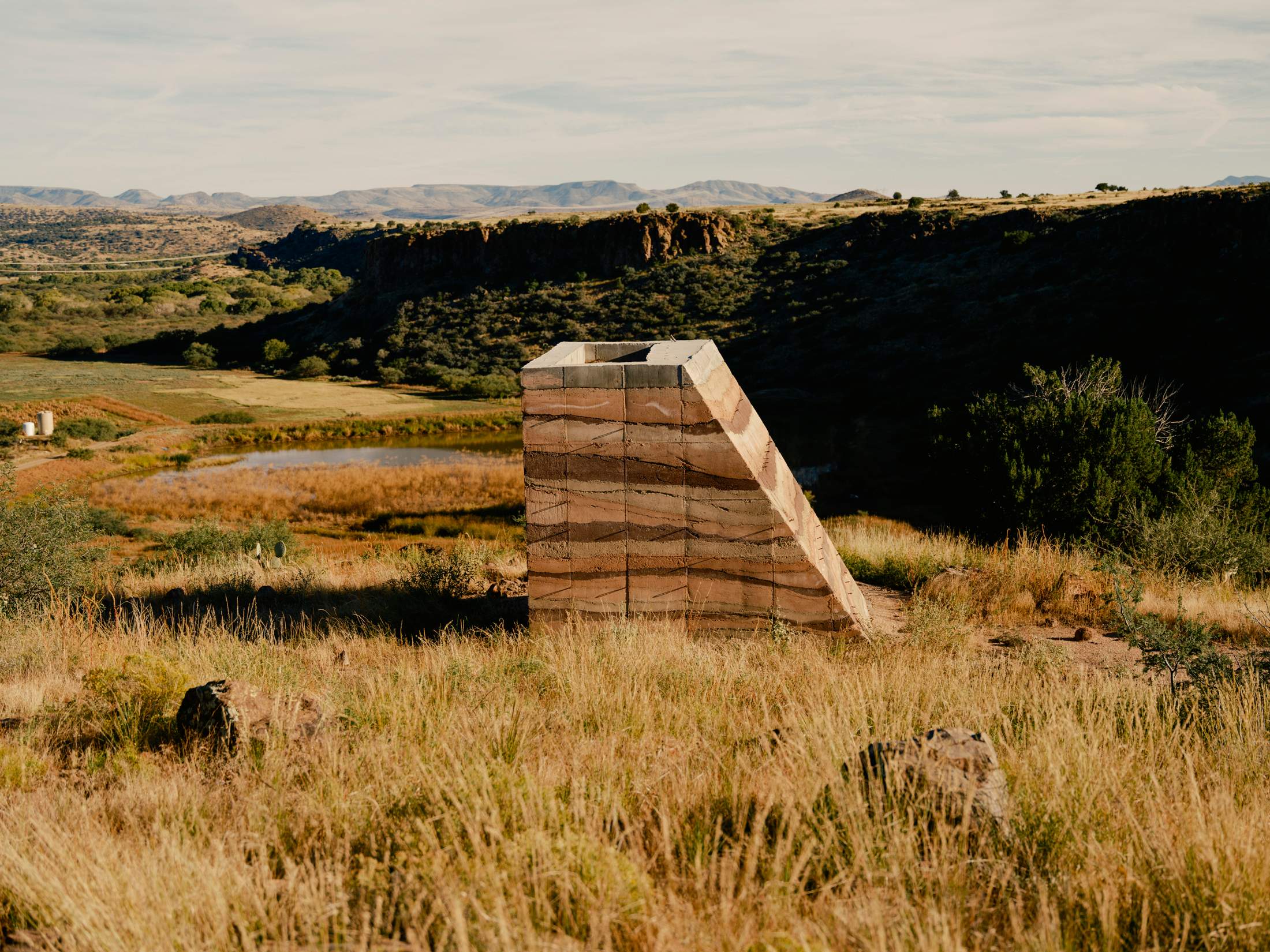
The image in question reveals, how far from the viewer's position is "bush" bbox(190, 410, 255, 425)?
45.9 metres

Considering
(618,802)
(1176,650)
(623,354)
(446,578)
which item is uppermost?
(623,354)

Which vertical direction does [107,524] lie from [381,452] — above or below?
below

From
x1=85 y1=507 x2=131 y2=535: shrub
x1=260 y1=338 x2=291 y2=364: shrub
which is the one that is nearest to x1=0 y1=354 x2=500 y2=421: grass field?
x1=260 y1=338 x2=291 y2=364: shrub

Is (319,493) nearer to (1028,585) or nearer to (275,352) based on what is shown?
(1028,585)

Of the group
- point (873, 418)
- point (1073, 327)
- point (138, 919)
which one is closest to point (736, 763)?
point (138, 919)

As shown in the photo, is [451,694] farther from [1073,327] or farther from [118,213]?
[118,213]

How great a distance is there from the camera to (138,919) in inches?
98.3

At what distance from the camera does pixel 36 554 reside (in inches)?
369

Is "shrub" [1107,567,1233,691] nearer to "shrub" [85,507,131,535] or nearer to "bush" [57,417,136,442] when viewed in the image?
"shrub" [85,507,131,535]

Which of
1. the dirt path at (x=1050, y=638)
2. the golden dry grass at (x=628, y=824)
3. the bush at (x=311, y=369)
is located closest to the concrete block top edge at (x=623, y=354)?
the golden dry grass at (x=628, y=824)

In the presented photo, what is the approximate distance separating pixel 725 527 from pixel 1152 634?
2.87 m

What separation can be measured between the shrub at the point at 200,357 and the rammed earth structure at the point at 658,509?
69.5 metres

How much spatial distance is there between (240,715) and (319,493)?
2745cm

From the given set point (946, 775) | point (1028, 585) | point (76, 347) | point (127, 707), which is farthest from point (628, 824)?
point (76, 347)
